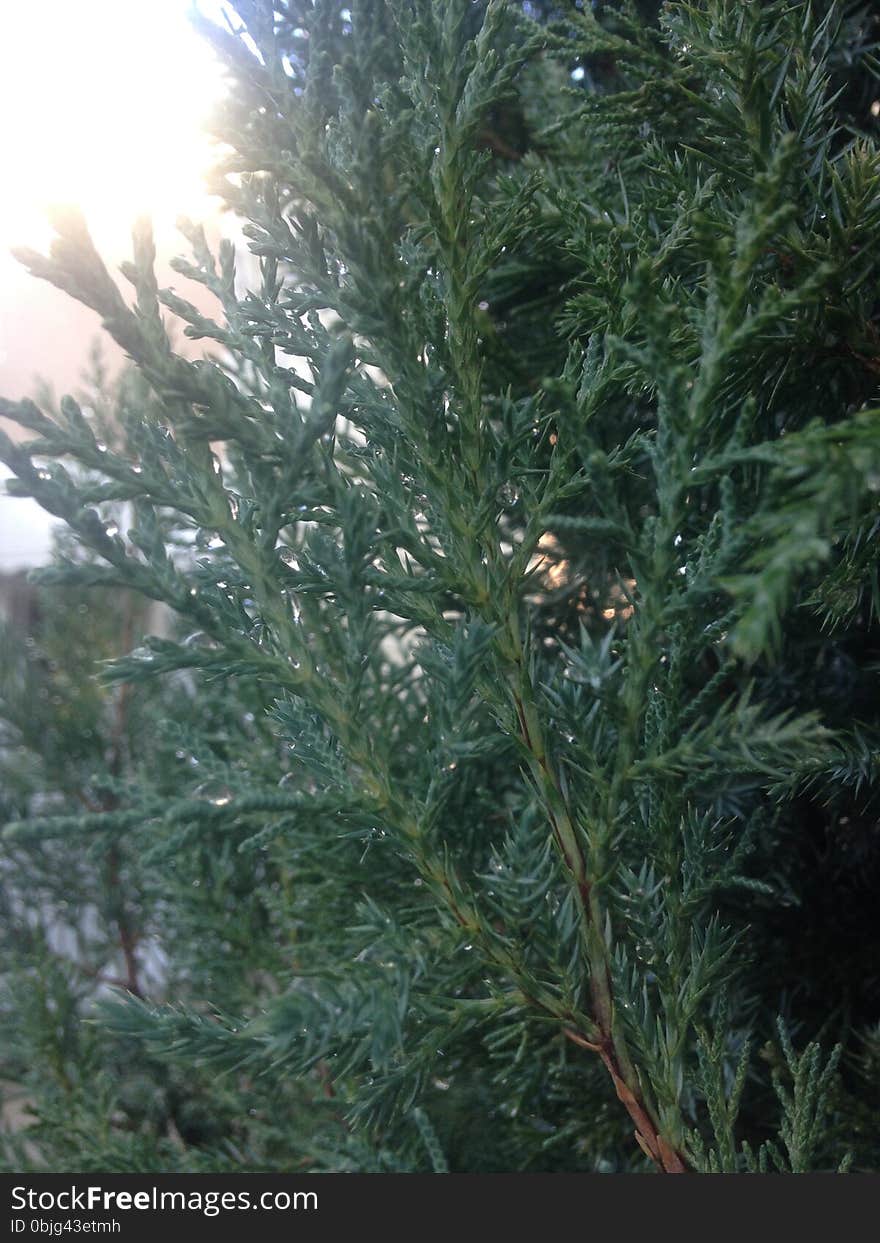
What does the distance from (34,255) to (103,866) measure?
1.19m

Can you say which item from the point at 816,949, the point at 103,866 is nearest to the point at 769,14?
the point at 816,949

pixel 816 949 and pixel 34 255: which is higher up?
pixel 34 255

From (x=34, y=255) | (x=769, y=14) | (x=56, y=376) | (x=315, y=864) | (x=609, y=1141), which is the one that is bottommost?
(x=609, y=1141)

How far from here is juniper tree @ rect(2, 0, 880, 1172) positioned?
52 centimetres

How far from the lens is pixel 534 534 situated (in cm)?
65

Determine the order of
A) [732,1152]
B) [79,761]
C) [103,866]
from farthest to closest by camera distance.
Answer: [79,761] → [103,866] → [732,1152]

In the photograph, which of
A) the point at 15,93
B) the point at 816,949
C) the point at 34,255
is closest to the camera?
the point at 34,255

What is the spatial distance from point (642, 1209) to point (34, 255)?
721mm

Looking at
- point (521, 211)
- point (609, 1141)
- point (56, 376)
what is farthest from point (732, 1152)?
point (56, 376)

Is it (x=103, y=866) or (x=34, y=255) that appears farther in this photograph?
(x=103, y=866)

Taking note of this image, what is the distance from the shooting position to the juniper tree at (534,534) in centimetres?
52

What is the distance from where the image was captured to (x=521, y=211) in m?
0.67

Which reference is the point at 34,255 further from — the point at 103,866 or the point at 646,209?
the point at 103,866

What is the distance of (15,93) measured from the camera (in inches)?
30.3
